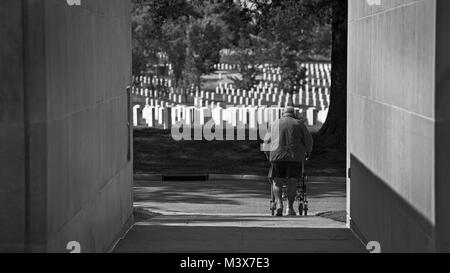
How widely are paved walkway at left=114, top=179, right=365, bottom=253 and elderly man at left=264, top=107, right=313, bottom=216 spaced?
673mm

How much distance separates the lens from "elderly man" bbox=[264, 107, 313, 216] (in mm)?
16141

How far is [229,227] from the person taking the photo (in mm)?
14062

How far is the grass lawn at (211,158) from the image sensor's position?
1078 inches

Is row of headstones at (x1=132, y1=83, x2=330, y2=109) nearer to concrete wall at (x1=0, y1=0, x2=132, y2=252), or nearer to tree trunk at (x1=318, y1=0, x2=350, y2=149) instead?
tree trunk at (x1=318, y1=0, x2=350, y2=149)

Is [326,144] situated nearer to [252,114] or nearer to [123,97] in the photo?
[252,114]

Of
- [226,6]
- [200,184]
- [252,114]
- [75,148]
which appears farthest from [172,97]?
[75,148]

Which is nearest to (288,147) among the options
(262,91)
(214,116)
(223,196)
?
(223,196)

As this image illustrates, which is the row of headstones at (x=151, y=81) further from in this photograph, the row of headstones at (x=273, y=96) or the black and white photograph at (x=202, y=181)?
the black and white photograph at (x=202, y=181)

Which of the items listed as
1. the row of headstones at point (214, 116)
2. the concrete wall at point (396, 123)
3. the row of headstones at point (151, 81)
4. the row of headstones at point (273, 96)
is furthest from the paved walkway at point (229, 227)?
the row of headstones at point (151, 81)

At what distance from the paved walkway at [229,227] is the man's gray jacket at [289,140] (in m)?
0.95

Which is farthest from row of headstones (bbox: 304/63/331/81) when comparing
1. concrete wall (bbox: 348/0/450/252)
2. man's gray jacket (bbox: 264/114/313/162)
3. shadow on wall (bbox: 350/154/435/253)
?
concrete wall (bbox: 348/0/450/252)

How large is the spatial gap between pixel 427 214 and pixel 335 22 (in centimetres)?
2383

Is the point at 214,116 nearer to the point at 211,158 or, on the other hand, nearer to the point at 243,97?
the point at 211,158
